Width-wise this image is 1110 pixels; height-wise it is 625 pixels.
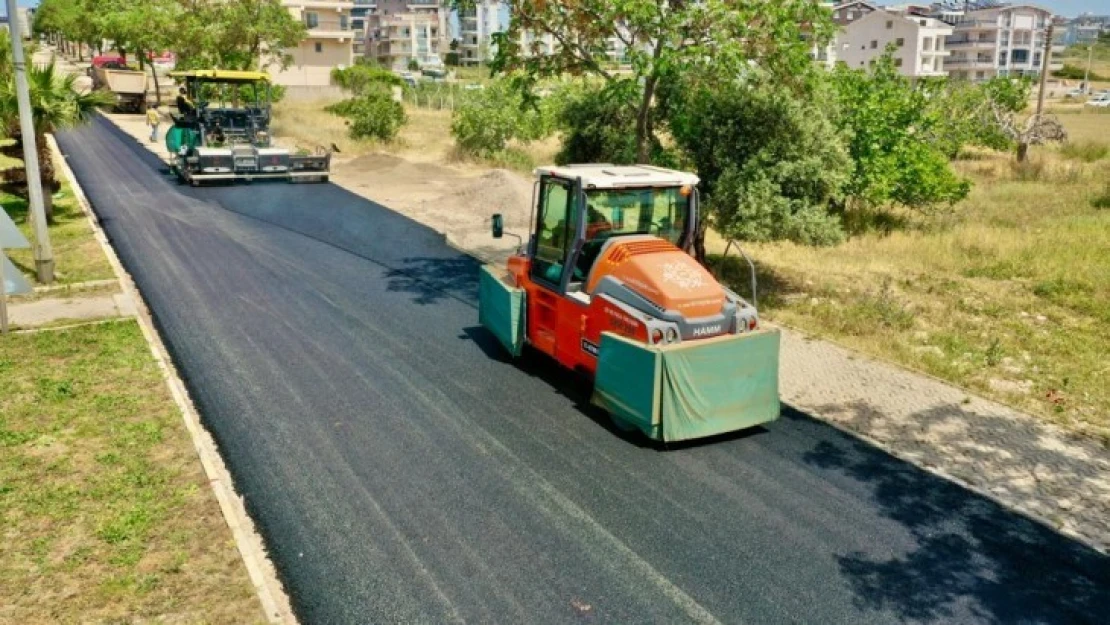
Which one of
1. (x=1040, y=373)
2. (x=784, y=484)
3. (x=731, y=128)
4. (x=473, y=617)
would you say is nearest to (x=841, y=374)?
(x=1040, y=373)

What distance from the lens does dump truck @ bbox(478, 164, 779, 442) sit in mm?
8648

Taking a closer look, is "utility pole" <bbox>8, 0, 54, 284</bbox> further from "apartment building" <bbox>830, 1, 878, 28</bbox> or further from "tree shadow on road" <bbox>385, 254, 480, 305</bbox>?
"apartment building" <bbox>830, 1, 878, 28</bbox>

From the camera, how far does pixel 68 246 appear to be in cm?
1669

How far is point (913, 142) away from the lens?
20.2m

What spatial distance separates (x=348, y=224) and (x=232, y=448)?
12.1 m

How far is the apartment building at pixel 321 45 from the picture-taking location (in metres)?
74.9

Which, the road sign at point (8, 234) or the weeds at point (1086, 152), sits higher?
the weeds at point (1086, 152)

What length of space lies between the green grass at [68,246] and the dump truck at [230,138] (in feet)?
13.6

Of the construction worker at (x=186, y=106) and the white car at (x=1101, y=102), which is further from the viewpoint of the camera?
the white car at (x=1101, y=102)

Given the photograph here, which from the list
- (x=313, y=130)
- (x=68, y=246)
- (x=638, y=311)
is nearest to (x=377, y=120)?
(x=313, y=130)

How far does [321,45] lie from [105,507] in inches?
2998

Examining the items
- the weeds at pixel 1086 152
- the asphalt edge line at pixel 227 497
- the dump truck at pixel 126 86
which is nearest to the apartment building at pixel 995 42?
the weeds at pixel 1086 152

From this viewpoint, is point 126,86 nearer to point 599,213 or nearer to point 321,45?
point 321,45

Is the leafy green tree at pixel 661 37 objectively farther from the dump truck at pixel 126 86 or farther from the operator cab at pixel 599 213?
the dump truck at pixel 126 86
